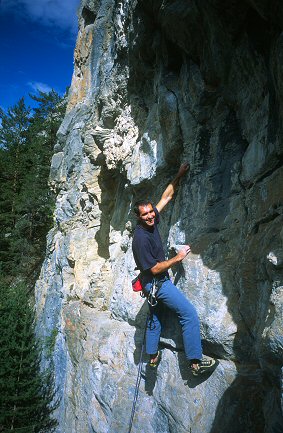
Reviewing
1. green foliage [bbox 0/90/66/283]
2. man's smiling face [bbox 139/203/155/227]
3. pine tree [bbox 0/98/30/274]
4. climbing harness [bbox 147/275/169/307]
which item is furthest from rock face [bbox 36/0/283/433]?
pine tree [bbox 0/98/30/274]

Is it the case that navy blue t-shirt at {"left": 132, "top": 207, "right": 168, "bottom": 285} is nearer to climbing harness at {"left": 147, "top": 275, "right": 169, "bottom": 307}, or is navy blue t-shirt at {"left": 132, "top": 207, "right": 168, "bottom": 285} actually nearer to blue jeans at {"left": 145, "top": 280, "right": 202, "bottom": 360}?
climbing harness at {"left": 147, "top": 275, "right": 169, "bottom": 307}

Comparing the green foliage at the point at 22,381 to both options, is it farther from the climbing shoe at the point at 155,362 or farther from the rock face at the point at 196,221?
the climbing shoe at the point at 155,362

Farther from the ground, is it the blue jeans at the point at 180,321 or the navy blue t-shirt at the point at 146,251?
the navy blue t-shirt at the point at 146,251

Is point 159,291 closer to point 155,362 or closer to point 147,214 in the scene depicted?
point 147,214

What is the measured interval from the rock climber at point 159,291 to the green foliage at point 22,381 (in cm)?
680

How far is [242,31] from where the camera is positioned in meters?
4.79

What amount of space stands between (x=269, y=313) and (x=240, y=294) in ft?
3.28

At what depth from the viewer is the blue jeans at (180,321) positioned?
4.59m

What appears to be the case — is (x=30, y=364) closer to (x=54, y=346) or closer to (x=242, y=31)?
(x=54, y=346)

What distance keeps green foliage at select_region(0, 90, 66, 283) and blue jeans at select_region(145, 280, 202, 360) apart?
17.2 metres

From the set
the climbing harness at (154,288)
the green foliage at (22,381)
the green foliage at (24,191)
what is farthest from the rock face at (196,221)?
the green foliage at (24,191)

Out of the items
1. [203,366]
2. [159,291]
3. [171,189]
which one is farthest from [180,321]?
[171,189]

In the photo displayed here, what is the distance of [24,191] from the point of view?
72.1ft

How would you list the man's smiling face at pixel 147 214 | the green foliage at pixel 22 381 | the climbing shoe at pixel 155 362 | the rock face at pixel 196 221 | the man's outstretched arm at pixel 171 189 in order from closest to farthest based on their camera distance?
1. the rock face at pixel 196 221
2. the man's smiling face at pixel 147 214
3. the climbing shoe at pixel 155 362
4. the man's outstretched arm at pixel 171 189
5. the green foliage at pixel 22 381
